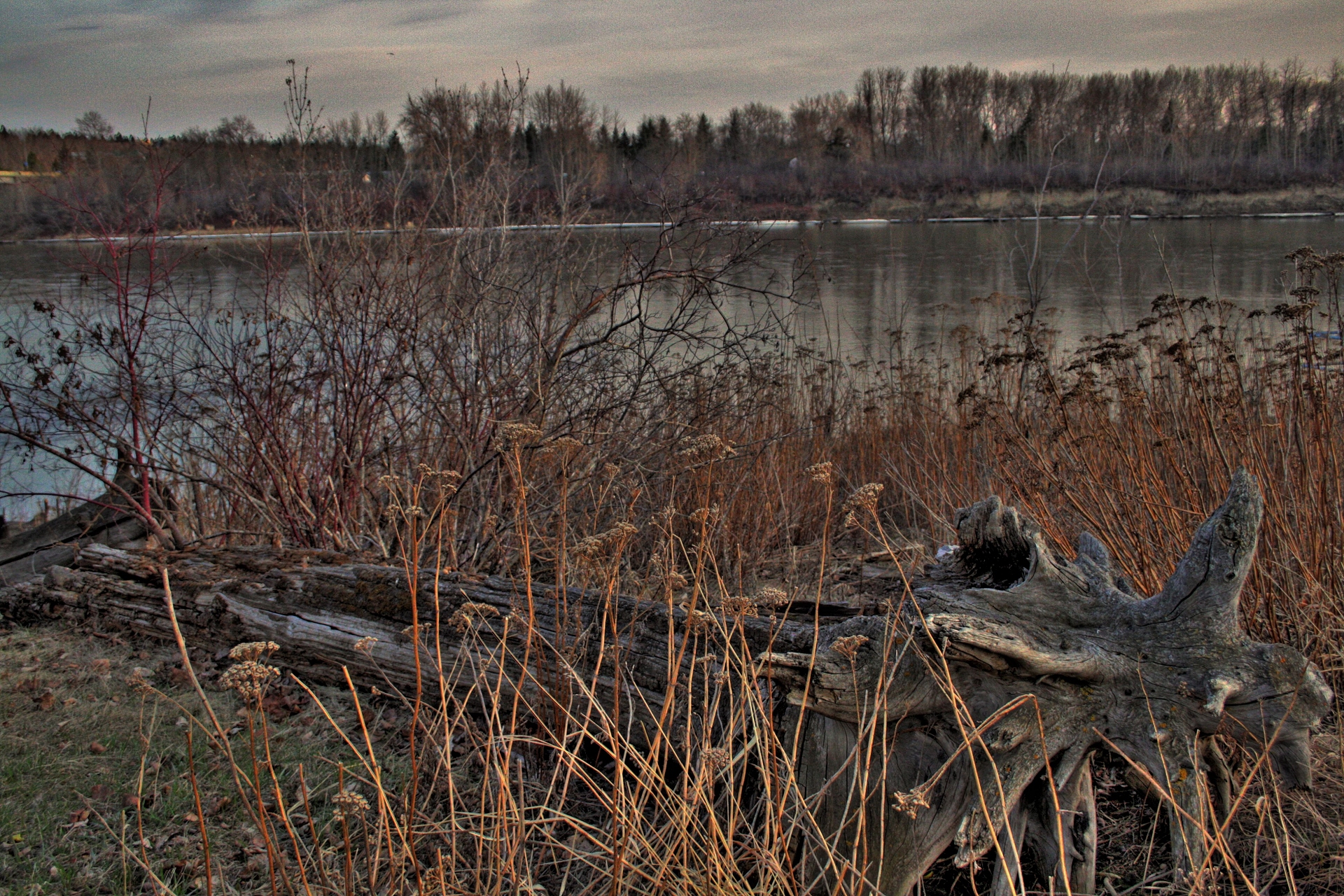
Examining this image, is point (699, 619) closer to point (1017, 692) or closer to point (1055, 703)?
point (1017, 692)

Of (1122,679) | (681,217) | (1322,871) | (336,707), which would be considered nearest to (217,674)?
(336,707)

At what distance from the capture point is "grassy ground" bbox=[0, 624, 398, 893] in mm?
2303

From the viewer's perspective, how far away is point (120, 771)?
2.81m

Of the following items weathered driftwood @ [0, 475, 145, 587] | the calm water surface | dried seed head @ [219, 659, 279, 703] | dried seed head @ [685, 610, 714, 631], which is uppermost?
the calm water surface

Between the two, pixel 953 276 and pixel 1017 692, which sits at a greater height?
pixel 953 276

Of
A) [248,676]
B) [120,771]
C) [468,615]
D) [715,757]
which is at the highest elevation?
[248,676]

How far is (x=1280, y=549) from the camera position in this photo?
2957 millimetres

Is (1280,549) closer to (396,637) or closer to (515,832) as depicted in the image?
(515,832)

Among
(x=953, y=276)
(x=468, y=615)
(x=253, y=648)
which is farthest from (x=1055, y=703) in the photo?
(x=953, y=276)

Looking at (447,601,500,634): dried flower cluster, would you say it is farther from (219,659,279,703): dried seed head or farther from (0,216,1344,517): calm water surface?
(0,216,1344,517): calm water surface

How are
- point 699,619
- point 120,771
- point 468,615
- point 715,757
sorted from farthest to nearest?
1. point 120,771
2. point 699,619
3. point 468,615
4. point 715,757

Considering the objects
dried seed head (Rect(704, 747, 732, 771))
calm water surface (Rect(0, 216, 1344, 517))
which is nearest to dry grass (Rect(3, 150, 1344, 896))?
dried seed head (Rect(704, 747, 732, 771))

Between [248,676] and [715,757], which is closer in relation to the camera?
[248,676]

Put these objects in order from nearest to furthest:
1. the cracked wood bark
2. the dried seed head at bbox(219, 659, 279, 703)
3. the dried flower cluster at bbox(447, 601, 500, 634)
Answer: the dried seed head at bbox(219, 659, 279, 703) < the dried flower cluster at bbox(447, 601, 500, 634) < the cracked wood bark
